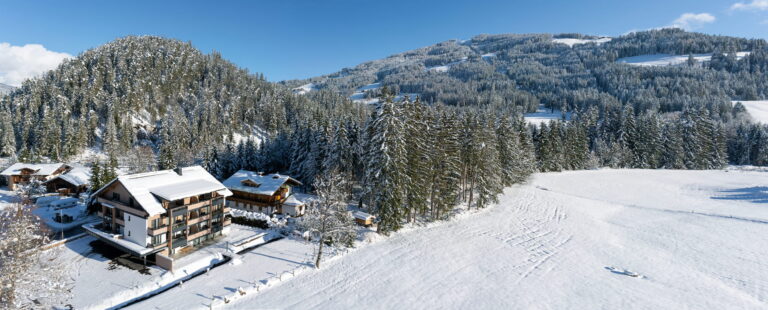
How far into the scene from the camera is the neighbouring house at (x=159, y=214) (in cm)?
3053

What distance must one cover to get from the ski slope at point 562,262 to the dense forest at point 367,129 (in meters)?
5.49

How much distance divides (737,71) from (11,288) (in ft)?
896

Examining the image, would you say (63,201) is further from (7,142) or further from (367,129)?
(7,142)

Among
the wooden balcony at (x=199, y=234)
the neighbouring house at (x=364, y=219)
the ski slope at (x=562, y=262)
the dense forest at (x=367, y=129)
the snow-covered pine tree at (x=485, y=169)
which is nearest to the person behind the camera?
the ski slope at (x=562, y=262)

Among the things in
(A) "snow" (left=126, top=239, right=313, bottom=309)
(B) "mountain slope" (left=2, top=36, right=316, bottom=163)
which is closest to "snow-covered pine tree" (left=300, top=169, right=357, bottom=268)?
(A) "snow" (left=126, top=239, right=313, bottom=309)

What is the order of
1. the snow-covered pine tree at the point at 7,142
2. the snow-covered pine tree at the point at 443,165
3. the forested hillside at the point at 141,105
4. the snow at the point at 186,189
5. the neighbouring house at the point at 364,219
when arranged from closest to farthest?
the snow at the point at 186,189 < the neighbouring house at the point at 364,219 < the snow-covered pine tree at the point at 443,165 < the snow-covered pine tree at the point at 7,142 < the forested hillside at the point at 141,105

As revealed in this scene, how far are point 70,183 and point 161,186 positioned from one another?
3751 centimetres

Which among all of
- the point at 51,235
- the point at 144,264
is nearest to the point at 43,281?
the point at 144,264

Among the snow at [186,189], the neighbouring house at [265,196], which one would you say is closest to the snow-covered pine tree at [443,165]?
the neighbouring house at [265,196]

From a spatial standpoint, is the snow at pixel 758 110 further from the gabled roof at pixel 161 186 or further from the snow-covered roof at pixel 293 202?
the gabled roof at pixel 161 186

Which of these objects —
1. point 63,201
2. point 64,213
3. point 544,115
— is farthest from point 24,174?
point 544,115

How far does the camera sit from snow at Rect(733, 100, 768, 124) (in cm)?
12271

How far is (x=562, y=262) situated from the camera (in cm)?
2955

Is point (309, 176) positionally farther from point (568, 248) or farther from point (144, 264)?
point (568, 248)
